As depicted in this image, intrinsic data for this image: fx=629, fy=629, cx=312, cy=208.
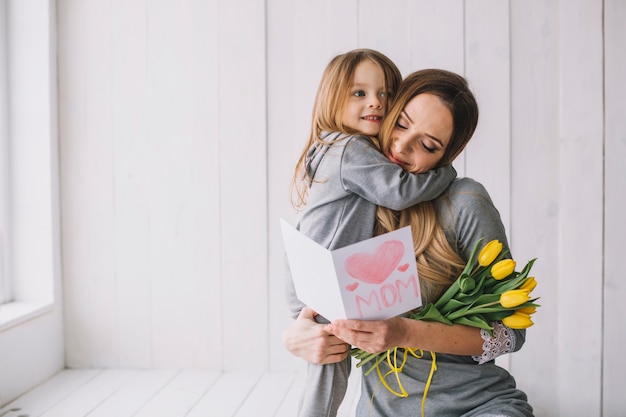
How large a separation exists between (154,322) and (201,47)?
109cm

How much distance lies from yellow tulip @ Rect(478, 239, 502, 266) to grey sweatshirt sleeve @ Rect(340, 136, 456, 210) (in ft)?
0.52

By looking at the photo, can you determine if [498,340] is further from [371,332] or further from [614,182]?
[614,182]

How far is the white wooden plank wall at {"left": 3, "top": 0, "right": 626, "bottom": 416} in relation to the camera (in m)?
2.18


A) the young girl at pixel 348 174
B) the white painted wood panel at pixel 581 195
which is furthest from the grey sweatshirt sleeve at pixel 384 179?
the white painted wood panel at pixel 581 195

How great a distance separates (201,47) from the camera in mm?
2389

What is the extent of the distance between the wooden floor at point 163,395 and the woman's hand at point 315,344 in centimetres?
83

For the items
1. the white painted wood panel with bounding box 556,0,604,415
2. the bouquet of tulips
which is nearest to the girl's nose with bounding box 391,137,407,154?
the bouquet of tulips

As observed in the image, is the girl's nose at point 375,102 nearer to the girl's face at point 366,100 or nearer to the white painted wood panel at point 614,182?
the girl's face at point 366,100

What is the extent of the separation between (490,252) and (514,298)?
9 cm

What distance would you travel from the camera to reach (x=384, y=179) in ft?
4.06

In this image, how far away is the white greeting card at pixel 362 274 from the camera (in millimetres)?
1070

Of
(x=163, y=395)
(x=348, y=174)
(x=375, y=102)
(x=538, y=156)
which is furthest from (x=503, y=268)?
(x=163, y=395)

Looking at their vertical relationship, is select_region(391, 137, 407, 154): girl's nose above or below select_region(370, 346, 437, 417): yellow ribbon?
above

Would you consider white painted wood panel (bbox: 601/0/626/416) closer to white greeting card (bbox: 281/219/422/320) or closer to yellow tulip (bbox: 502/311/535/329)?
yellow tulip (bbox: 502/311/535/329)
